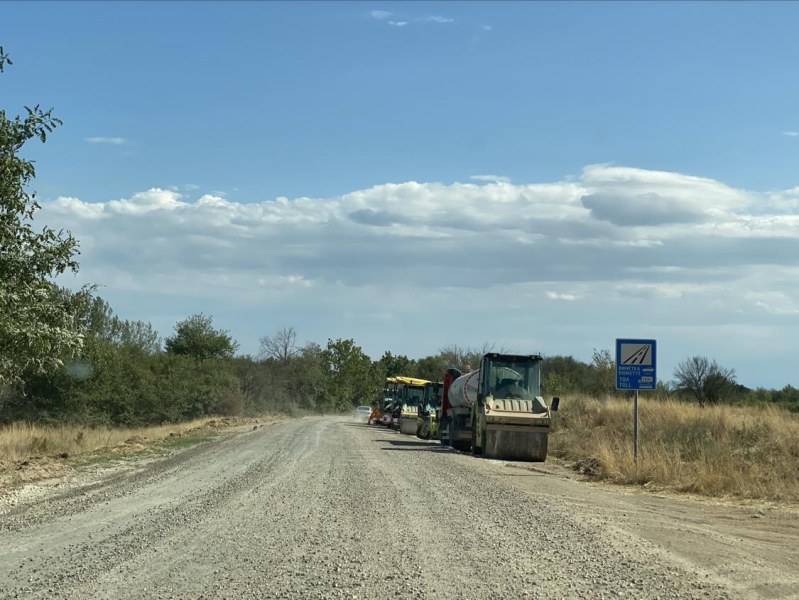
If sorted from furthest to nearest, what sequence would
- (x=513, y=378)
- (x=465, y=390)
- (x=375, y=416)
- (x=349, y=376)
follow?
1. (x=349, y=376)
2. (x=375, y=416)
3. (x=465, y=390)
4. (x=513, y=378)

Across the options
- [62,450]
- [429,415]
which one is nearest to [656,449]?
[62,450]

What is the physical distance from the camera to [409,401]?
48.1 metres

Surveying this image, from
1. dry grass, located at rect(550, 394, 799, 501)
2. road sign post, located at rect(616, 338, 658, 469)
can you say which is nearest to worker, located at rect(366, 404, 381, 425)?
dry grass, located at rect(550, 394, 799, 501)

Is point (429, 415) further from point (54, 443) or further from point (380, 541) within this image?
point (380, 541)

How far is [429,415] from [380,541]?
3200 cm

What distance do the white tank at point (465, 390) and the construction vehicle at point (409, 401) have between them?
1075 centimetres

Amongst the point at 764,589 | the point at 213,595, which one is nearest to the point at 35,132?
the point at 213,595

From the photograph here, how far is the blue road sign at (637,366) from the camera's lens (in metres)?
20.3

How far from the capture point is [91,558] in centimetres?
879

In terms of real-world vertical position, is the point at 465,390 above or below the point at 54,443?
above

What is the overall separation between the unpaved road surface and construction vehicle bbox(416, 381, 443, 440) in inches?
947

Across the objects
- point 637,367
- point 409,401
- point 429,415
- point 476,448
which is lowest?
point 476,448

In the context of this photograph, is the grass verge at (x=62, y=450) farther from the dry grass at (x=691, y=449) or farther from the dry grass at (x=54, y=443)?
the dry grass at (x=691, y=449)

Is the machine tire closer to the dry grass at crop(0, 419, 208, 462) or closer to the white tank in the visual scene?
the white tank
